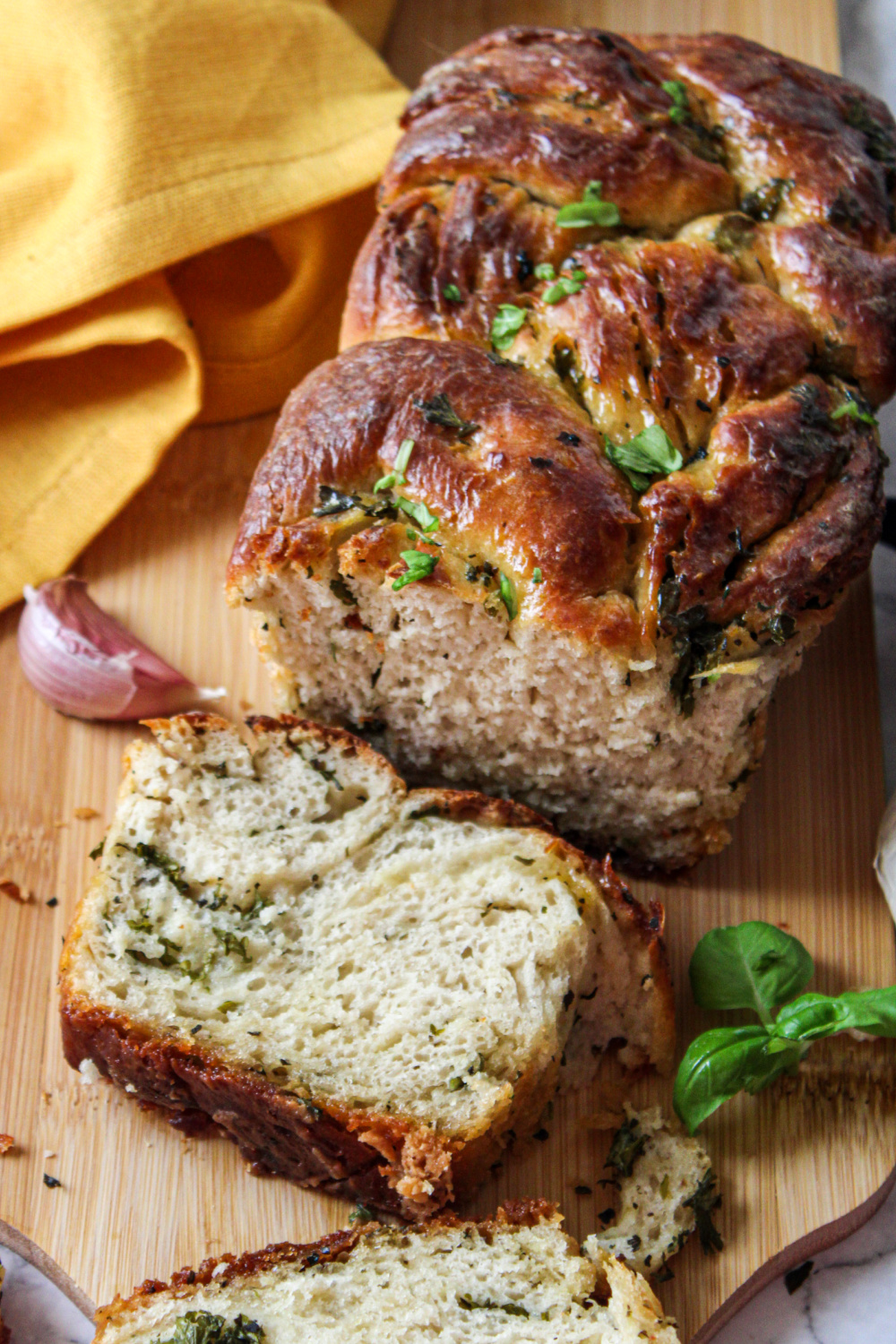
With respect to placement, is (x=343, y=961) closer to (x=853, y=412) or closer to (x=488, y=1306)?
(x=488, y=1306)

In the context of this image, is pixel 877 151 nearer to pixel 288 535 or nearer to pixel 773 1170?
pixel 288 535

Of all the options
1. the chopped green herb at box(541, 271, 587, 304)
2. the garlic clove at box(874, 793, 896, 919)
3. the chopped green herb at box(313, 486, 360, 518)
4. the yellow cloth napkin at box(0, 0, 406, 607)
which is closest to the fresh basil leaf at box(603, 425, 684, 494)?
the chopped green herb at box(541, 271, 587, 304)

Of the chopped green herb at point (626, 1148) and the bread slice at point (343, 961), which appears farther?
the chopped green herb at point (626, 1148)

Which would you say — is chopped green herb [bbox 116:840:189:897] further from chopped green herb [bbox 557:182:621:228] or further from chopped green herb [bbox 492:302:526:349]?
chopped green herb [bbox 557:182:621:228]

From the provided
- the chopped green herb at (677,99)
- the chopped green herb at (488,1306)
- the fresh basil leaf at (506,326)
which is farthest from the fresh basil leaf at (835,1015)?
the chopped green herb at (677,99)

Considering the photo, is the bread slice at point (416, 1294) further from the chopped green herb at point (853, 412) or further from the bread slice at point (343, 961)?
the chopped green herb at point (853, 412)

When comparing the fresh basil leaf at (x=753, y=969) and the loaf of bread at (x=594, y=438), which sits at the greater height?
the loaf of bread at (x=594, y=438)

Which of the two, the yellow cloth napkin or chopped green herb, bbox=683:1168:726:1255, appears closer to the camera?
chopped green herb, bbox=683:1168:726:1255
